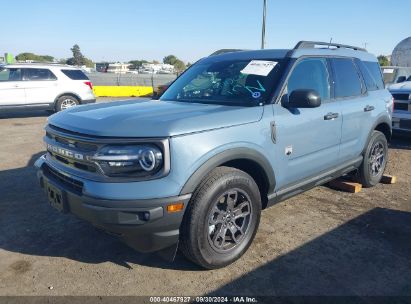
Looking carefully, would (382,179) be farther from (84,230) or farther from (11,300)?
(11,300)

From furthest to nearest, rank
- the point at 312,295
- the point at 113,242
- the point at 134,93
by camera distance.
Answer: the point at 134,93, the point at 113,242, the point at 312,295

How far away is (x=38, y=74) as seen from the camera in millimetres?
11719

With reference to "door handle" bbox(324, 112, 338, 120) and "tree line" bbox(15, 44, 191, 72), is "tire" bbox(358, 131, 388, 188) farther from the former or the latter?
"tree line" bbox(15, 44, 191, 72)

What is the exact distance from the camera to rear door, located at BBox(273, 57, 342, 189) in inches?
139

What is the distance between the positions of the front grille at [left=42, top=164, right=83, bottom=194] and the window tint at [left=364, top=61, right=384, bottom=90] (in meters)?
4.19

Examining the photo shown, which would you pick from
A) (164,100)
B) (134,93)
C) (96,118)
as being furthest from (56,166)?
(134,93)

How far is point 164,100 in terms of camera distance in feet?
13.6

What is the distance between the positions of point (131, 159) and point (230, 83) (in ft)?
5.51

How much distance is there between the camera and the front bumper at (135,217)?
8.57ft

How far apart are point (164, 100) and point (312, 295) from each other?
8.22 feet

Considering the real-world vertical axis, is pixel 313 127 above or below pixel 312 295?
above

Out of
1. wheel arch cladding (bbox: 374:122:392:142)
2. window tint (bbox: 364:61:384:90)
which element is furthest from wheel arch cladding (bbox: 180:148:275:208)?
window tint (bbox: 364:61:384:90)

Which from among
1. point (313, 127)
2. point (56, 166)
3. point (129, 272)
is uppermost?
point (313, 127)

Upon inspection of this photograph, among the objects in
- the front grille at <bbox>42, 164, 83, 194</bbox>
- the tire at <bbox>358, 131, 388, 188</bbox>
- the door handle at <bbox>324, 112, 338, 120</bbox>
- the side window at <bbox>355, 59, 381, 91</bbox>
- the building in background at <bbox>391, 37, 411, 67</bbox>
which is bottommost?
the tire at <bbox>358, 131, 388, 188</bbox>
